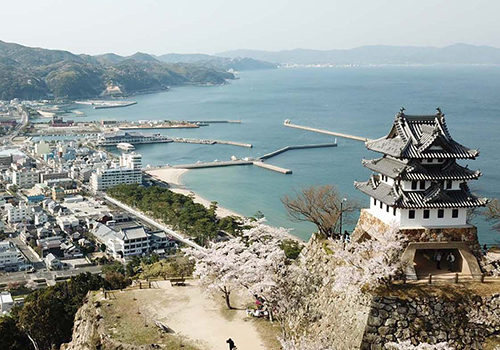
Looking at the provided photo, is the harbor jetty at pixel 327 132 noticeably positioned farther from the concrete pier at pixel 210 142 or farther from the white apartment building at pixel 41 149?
the white apartment building at pixel 41 149

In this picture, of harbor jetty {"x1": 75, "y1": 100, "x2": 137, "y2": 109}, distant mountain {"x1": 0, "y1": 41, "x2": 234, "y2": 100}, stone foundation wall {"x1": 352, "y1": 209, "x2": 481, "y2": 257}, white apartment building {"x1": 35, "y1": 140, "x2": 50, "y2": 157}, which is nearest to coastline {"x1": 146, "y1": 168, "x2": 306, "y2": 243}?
white apartment building {"x1": 35, "y1": 140, "x2": 50, "y2": 157}

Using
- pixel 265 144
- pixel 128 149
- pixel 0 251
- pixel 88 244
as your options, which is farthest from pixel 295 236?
pixel 128 149

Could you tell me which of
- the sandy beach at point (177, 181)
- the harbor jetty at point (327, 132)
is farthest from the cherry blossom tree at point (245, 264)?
the harbor jetty at point (327, 132)

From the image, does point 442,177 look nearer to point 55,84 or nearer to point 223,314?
point 223,314

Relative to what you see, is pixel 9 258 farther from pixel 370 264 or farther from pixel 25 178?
pixel 370 264

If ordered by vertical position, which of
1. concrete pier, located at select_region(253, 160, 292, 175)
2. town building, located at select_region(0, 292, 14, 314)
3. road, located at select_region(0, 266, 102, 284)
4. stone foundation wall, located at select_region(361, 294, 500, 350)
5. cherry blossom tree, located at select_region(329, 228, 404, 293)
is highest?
cherry blossom tree, located at select_region(329, 228, 404, 293)

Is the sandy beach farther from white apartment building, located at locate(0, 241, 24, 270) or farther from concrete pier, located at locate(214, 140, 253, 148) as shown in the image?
concrete pier, located at locate(214, 140, 253, 148)

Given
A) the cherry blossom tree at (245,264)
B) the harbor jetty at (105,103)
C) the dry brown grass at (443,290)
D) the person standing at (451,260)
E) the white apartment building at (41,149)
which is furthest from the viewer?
the harbor jetty at (105,103)
